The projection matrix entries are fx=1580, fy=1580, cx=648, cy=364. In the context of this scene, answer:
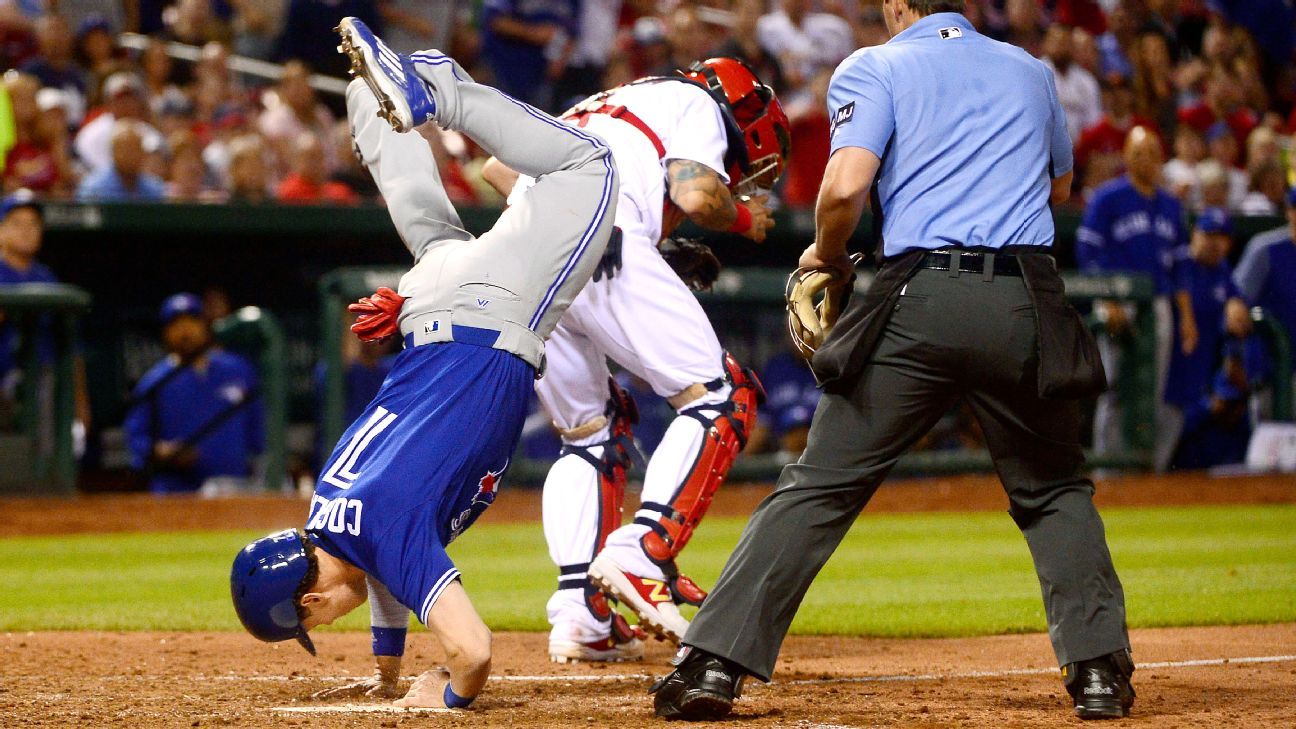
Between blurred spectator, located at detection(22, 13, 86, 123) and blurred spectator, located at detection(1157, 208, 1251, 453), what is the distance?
8800mm

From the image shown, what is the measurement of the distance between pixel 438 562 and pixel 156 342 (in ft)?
28.7

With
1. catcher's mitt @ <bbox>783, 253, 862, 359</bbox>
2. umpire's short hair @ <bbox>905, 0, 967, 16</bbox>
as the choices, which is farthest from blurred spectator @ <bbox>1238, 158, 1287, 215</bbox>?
umpire's short hair @ <bbox>905, 0, 967, 16</bbox>

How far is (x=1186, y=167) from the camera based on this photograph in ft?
48.1

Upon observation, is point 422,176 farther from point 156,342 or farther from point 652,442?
point 156,342

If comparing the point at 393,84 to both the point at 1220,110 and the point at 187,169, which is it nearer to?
the point at 187,169

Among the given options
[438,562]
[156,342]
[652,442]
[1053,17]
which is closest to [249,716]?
[438,562]

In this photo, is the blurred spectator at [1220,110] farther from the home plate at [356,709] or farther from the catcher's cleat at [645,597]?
the home plate at [356,709]

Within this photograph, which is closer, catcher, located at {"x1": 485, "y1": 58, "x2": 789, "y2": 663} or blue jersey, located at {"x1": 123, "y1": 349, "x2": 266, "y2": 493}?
catcher, located at {"x1": 485, "y1": 58, "x2": 789, "y2": 663}

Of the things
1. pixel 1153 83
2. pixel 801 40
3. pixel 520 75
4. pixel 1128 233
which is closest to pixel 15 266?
pixel 520 75

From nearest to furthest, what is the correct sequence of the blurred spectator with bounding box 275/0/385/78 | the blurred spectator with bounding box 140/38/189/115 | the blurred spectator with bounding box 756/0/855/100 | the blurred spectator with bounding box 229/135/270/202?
the blurred spectator with bounding box 229/135/270/202 < the blurred spectator with bounding box 140/38/189/115 < the blurred spectator with bounding box 275/0/385/78 < the blurred spectator with bounding box 756/0/855/100

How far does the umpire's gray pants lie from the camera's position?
3.91 metres

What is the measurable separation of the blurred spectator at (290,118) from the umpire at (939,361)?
925 centimetres

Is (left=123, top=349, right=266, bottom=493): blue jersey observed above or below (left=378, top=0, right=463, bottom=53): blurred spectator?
below

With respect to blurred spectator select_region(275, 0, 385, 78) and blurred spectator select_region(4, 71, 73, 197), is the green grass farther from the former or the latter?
A: blurred spectator select_region(275, 0, 385, 78)
